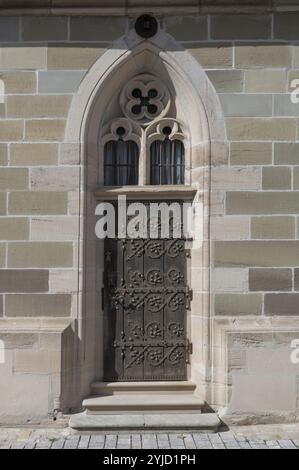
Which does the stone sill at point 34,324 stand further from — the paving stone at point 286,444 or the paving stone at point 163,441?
the paving stone at point 286,444

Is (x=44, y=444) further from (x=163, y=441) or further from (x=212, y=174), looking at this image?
(x=212, y=174)

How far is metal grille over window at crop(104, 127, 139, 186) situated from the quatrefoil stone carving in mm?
228

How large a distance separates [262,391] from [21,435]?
226 centimetres

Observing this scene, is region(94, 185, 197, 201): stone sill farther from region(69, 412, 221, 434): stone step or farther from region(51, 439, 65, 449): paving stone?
region(51, 439, 65, 449): paving stone

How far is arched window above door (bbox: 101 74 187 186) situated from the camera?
198 inches

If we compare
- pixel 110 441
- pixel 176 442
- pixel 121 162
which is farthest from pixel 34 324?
pixel 121 162

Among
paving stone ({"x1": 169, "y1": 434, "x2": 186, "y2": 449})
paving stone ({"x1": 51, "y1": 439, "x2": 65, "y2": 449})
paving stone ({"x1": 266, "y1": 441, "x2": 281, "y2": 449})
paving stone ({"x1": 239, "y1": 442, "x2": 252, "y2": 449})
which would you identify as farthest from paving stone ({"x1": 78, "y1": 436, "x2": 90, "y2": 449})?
paving stone ({"x1": 266, "y1": 441, "x2": 281, "y2": 449})

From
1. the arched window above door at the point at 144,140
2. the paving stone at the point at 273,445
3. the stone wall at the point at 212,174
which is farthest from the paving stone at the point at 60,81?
the paving stone at the point at 273,445

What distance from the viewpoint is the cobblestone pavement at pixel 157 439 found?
4.21 meters

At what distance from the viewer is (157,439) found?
435 centimetres

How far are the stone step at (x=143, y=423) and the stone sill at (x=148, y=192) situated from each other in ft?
6.95

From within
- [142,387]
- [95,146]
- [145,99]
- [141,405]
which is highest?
[145,99]

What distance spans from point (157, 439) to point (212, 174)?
2.50m

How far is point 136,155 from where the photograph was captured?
16.7 feet
